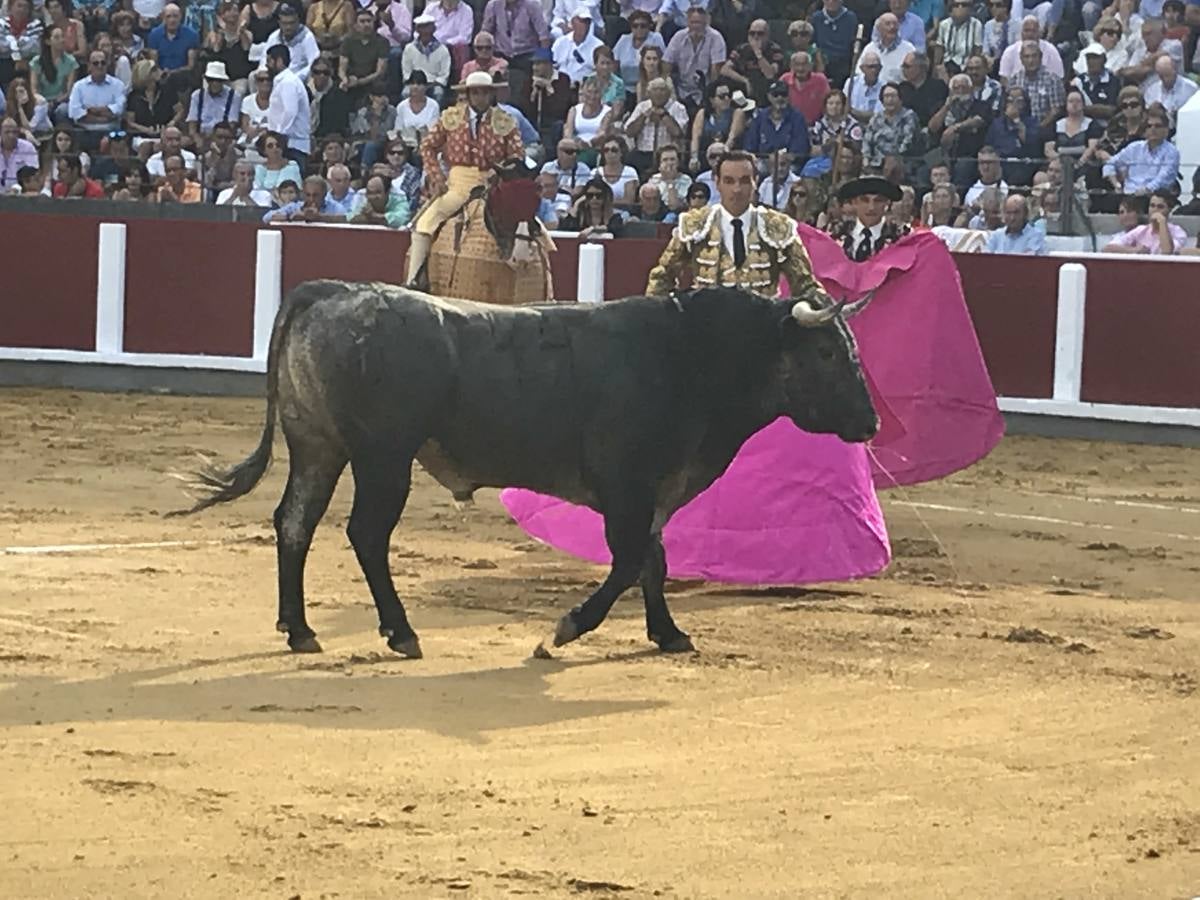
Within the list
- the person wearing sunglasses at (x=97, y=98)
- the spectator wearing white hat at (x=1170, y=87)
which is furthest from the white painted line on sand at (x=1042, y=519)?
the person wearing sunglasses at (x=97, y=98)

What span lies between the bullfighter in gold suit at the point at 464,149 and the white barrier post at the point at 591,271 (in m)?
4.37

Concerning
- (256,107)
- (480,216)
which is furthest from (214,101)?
(480,216)

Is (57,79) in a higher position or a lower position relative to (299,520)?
higher

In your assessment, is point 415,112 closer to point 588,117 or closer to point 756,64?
point 588,117

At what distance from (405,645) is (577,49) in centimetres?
947

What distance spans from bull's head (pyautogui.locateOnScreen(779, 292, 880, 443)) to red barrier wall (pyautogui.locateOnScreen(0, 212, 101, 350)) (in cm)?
831

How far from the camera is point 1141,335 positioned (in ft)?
38.8

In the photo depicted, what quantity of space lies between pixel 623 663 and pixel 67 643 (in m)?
1.36

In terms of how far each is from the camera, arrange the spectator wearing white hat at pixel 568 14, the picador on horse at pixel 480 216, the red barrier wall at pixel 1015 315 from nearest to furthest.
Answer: the picador on horse at pixel 480 216 → the red barrier wall at pixel 1015 315 → the spectator wearing white hat at pixel 568 14

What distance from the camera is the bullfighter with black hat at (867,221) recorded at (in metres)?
7.96

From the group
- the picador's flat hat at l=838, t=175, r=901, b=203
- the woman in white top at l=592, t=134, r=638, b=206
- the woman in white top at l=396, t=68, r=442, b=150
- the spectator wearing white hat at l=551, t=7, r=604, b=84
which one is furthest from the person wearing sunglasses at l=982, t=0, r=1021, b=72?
the picador's flat hat at l=838, t=175, r=901, b=203

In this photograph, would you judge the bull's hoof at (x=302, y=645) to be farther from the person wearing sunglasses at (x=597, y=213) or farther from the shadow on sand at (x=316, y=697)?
the person wearing sunglasses at (x=597, y=213)

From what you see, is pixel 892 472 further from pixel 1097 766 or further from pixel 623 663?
pixel 1097 766

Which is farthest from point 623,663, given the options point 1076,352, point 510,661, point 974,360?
point 1076,352
